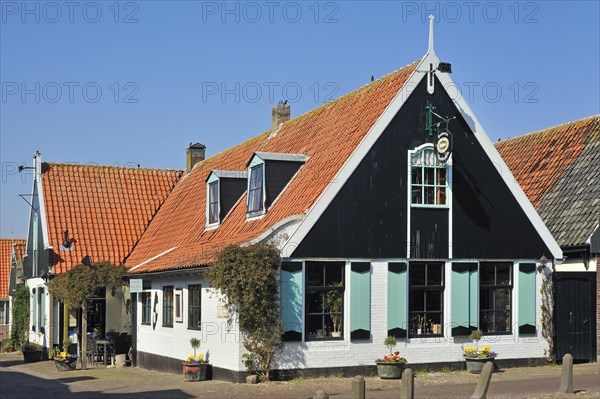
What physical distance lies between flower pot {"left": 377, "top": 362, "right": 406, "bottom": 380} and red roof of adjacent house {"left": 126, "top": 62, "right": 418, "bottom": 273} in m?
3.98

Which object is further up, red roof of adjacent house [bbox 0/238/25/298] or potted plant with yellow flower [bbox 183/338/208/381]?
red roof of adjacent house [bbox 0/238/25/298]

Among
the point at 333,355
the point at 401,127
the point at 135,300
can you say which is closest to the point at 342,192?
the point at 401,127

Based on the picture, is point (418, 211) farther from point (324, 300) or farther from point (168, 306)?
point (168, 306)

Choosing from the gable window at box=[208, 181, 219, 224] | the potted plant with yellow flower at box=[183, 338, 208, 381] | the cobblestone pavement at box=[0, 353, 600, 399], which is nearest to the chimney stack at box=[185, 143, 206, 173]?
the gable window at box=[208, 181, 219, 224]

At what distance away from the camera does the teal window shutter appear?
70.5 feet

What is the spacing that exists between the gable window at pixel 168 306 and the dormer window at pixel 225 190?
2169 millimetres

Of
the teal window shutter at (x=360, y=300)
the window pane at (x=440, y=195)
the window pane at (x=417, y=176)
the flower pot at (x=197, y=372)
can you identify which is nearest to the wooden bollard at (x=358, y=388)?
Answer: the teal window shutter at (x=360, y=300)

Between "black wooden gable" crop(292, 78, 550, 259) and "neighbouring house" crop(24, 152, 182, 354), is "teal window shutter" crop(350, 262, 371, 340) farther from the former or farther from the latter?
"neighbouring house" crop(24, 152, 182, 354)

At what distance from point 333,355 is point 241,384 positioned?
2.24 m

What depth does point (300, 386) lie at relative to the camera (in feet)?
66.0

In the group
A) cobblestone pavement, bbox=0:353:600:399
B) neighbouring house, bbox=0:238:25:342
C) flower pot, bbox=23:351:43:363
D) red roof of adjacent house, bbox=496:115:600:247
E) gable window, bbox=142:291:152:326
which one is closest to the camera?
cobblestone pavement, bbox=0:353:600:399

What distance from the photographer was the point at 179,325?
24766mm

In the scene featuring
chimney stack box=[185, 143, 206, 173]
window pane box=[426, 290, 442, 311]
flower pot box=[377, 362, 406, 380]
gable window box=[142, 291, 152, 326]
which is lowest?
flower pot box=[377, 362, 406, 380]

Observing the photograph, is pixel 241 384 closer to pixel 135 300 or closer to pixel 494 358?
pixel 494 358
